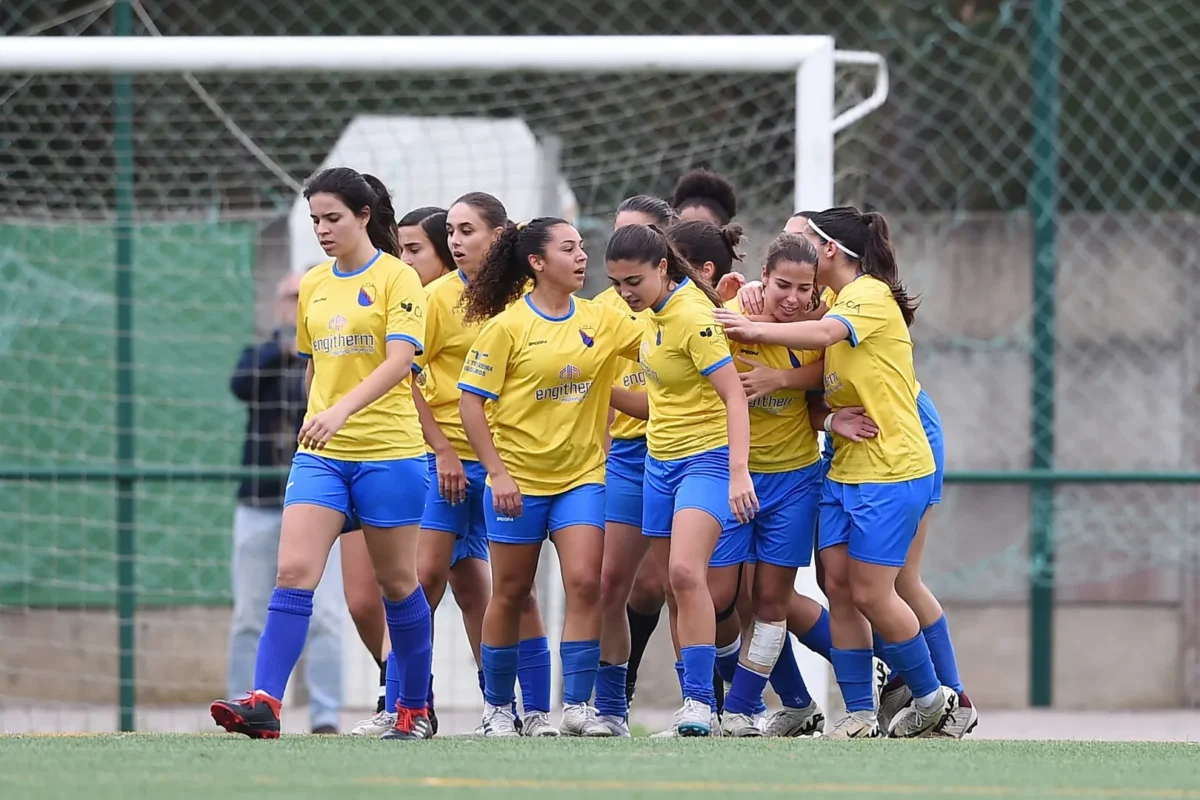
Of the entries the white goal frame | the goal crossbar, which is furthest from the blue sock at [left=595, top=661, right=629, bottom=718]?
the goal crossbar

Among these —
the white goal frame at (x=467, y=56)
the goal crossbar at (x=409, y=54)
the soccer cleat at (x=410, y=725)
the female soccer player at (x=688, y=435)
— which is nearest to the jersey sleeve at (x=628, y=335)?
the female soccer player at (x=688, y=435)

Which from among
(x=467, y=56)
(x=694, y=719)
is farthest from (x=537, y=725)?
(x=467, y=56)

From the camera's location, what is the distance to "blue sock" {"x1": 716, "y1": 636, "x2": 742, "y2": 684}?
642 cm

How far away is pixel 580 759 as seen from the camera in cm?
487

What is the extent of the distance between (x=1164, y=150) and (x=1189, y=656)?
2.48m

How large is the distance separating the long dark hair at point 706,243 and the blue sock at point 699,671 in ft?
4.12

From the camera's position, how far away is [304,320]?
558 centimetres

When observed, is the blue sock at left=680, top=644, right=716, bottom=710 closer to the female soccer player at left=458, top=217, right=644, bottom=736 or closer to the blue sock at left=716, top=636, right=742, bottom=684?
the female soccer player at left=458, top=217, right=644, bottom=736

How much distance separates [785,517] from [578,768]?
5.13ft

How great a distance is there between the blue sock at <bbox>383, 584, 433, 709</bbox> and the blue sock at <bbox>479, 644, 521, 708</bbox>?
34 cm

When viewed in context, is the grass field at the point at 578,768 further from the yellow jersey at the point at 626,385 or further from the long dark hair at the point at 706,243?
the long dark hair at the point at 706,243

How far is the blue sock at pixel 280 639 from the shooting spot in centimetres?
524

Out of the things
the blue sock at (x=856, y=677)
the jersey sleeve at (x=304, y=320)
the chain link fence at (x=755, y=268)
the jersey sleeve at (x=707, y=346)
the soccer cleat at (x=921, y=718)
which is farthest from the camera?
the chain link fence at (x=755, y=268)

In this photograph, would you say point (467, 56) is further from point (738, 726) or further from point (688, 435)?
point (738, 726)
